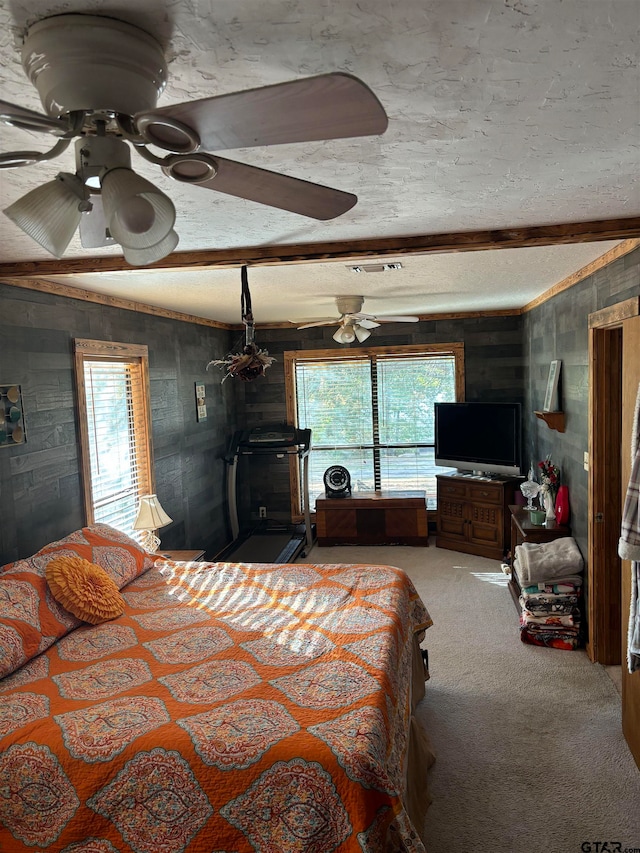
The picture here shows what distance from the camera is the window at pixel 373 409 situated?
272 inches

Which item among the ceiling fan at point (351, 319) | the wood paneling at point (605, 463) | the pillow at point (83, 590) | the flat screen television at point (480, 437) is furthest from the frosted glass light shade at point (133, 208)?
the flat screen television at point (480, 437)

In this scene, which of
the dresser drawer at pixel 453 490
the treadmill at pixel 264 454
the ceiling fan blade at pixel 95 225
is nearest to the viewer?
the ceiling fan blade at pixel 95 225

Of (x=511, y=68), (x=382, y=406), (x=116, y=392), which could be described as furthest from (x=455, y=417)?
(x=511, y=68)

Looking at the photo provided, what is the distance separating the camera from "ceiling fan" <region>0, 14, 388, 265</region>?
0.97 meters

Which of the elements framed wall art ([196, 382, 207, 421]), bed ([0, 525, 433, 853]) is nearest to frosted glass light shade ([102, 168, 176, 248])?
bed ([0, 525, 433, 853])

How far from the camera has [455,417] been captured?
643cm

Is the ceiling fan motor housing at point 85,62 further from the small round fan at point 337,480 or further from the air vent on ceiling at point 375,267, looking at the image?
the small round fan at point 337,480

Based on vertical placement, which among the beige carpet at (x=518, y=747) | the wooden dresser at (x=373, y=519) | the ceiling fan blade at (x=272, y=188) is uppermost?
the ceiling fan blade at (x=272, y=188)

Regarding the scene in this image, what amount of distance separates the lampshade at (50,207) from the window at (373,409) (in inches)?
230

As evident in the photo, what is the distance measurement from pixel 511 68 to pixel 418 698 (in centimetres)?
311

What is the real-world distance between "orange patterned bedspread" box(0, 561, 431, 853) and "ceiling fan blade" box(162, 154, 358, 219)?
5.30 ft

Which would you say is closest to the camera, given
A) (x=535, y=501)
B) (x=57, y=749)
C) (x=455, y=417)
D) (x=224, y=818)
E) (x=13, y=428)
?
(x=224, y=818)

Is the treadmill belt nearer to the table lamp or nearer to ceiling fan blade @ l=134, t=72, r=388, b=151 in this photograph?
the table lamp

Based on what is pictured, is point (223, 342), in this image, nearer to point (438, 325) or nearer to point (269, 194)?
point (438, 325)
